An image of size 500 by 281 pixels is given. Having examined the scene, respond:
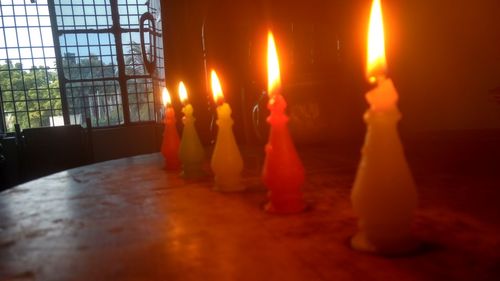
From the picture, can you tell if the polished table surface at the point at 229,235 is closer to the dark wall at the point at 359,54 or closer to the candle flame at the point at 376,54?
the candle flame at the point at 376,54

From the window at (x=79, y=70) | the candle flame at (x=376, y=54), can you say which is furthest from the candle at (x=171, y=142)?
the window at (x=79, y=70)

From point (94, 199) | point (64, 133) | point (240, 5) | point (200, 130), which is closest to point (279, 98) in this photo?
point (94, 199)

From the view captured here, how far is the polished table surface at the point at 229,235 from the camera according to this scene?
536 mm

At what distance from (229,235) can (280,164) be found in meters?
0.18

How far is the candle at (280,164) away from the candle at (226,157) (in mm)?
242

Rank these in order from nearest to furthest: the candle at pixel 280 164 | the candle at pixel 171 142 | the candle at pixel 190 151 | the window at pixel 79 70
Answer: the candle at pixel 280 164 < the candle at pixel 190 151 < the candle at pixel 171 142 < the window at pixel 79 70

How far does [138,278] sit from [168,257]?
8cm

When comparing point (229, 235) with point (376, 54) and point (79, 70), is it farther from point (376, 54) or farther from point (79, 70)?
point (79, 70)

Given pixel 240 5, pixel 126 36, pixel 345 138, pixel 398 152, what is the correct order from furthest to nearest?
pixel 126 36 < pixel 240 5 < pixel 345 138 < pixel 398 152

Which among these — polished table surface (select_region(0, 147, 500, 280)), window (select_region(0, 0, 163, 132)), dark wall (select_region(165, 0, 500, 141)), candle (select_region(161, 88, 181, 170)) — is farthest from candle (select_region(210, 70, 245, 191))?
window (select_region(0, 0, 163, 132))

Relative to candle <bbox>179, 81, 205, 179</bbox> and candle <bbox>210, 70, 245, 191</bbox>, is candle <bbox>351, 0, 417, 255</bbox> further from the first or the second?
candle <bbox>179, 81, 205, 179</bbox>

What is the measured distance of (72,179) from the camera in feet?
4.76

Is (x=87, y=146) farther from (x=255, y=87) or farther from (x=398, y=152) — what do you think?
(x=398, y=152)

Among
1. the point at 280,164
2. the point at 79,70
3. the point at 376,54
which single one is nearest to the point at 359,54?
the point at 280,164
